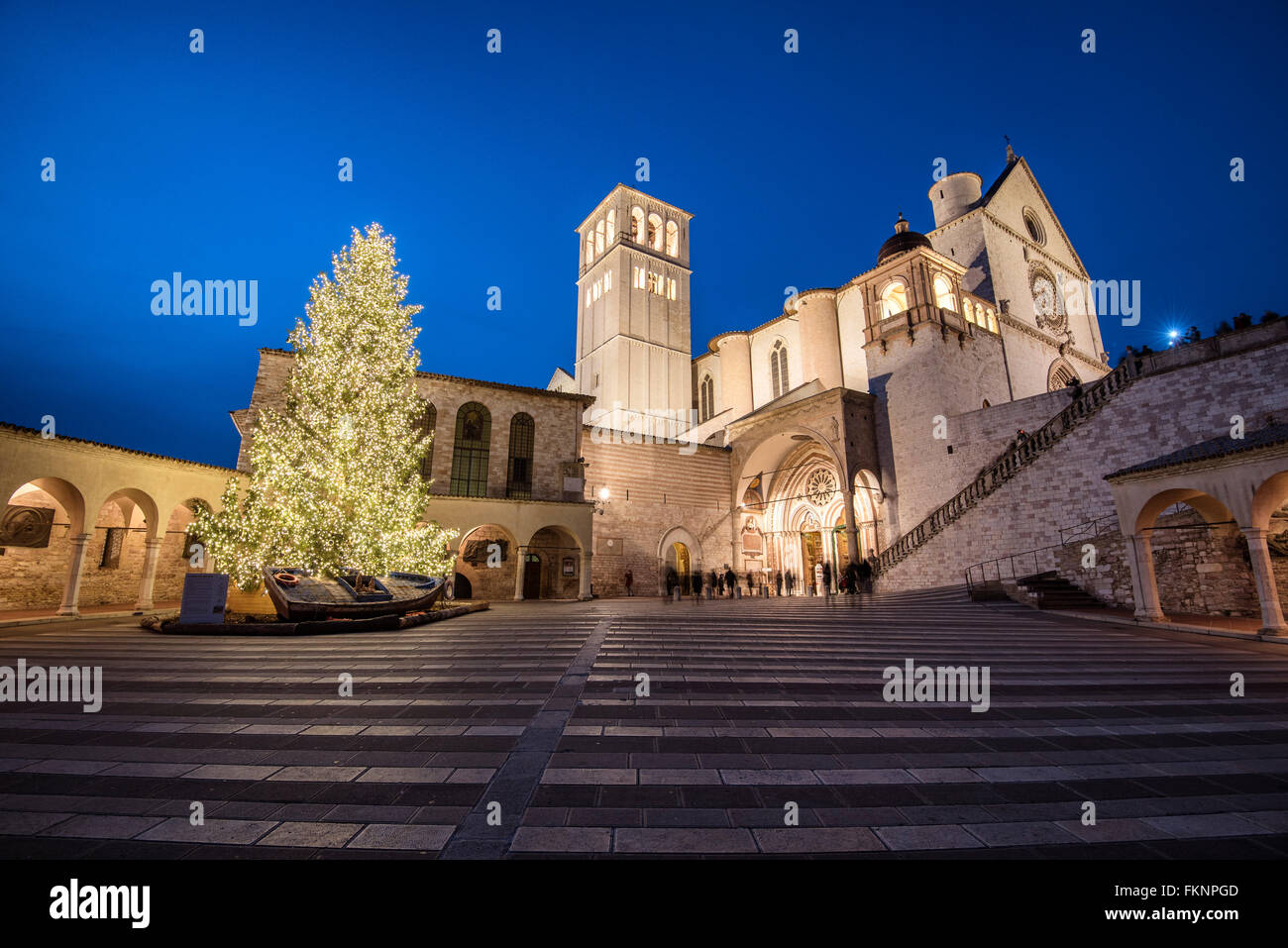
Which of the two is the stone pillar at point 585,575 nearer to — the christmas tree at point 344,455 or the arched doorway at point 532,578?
the arched doorway at point 532,578

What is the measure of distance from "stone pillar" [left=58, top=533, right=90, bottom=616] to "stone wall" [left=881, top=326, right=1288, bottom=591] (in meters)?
24.1

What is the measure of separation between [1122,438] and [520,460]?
800 inches

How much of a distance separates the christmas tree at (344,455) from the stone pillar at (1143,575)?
16937 millimetres

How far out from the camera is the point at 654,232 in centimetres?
4009

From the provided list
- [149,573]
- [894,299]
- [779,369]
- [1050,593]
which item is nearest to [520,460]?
[149,573]

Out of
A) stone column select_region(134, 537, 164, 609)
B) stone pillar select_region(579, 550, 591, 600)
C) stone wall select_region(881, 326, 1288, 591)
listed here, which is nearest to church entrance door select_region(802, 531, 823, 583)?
stone wall select_region(881, 326, 1288, 591)

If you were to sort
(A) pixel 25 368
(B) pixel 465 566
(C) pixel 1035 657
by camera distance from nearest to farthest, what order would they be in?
1. (C) pixel 1035 657
2. (B) pixel 465 566
3. (A) pixel 25 368

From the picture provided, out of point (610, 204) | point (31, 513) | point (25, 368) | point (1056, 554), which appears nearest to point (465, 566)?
point (31, 513)

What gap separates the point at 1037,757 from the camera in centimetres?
326

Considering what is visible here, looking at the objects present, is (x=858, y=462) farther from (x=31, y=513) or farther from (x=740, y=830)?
(x=31, y=513)

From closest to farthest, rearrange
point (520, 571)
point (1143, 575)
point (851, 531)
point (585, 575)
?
point (1143, 575) < point (520, 571) < point (585, 575) < point (851, 531)

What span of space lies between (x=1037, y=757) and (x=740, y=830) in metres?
2.30

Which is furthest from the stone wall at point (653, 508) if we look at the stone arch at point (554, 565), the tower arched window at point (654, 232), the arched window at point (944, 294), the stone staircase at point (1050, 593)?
the tower arched window at point (654, 232)

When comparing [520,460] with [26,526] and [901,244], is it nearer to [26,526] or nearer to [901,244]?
[26,526]
